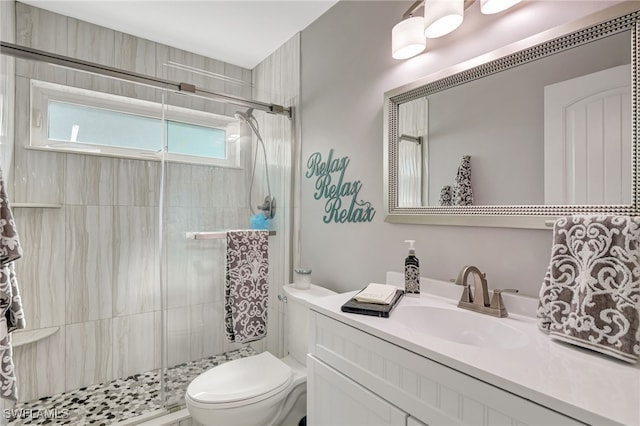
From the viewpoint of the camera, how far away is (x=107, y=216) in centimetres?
216

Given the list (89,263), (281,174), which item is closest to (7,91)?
(89,263)

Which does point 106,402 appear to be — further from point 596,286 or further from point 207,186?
point 596,286

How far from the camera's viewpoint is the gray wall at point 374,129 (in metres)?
1.06

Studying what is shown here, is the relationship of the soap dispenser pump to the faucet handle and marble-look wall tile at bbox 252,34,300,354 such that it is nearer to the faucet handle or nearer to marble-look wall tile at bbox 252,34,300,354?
the faucet handle

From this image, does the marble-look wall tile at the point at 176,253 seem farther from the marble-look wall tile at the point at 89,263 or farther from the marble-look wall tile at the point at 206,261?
the marble-look wall tile at the point at 89,263

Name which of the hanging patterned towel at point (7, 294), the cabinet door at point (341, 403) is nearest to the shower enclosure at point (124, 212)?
the hanging patterned towel at point (7, 294)

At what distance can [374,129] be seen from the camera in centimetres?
161

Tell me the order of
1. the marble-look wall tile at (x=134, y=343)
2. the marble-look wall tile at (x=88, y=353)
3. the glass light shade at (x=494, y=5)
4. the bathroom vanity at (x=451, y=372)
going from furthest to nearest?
the marble-look wall tile at (x=134, y=343), the marble-look wall tile at (x=88, y=353), the glass light shade at (x=494, y=5), the bathroom vanity at (x=451, y=372)

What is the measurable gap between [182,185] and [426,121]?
4.42 ft

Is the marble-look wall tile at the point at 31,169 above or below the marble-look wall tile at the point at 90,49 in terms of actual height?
below

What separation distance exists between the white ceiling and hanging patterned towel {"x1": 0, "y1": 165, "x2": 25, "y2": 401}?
4.65 feet

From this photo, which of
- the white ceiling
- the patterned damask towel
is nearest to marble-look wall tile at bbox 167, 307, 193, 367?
the patterned damask towel

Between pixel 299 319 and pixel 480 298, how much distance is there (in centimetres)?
101

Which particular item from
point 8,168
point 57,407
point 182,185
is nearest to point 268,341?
point 182,185
